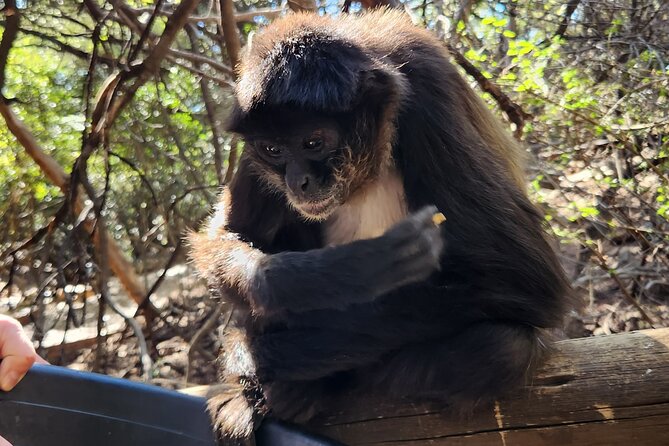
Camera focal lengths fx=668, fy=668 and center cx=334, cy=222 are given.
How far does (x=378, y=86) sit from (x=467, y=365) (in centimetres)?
124

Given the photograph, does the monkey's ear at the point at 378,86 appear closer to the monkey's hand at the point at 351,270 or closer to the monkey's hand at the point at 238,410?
the monkey's hand at the point at 351,270

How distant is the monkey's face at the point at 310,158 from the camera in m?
2.93

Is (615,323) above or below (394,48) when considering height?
below

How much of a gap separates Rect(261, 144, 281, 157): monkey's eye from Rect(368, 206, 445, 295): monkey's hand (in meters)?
0.79

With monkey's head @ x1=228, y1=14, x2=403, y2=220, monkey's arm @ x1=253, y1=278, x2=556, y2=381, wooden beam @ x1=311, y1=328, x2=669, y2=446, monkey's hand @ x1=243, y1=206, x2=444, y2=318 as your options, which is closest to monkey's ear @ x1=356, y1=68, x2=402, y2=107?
monkey's head @ x1=228, y1=14, x2=403, y2=220

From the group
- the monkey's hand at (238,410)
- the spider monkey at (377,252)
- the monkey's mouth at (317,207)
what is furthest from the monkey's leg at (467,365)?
the monkey's mouth at (317,207)

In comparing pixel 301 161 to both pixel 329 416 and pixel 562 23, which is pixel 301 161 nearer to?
pixel 329 416

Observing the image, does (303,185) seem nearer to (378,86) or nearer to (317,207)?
(317,207)

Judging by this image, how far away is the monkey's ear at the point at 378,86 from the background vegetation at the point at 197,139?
4.73ft

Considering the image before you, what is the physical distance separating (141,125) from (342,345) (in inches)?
192

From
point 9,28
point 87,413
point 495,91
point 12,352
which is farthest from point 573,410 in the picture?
point 9,28

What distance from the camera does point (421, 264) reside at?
2455mm

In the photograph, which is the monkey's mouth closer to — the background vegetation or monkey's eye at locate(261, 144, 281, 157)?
monkey's eye at locate(261, 144, 281, 157)

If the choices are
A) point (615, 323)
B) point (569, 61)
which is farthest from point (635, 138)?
point (615, 323)
